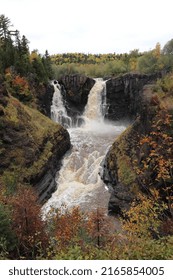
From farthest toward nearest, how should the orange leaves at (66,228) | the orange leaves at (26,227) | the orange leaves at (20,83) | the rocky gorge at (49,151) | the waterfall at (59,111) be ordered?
the waterfall at (59,111), the orange leaves at (20,83), the rocky gorge at (49,151), the orange leaves at (66,228), the orange leaves at (26,227)

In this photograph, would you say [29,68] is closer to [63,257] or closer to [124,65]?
[124,65]

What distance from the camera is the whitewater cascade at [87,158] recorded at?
29.1 metres

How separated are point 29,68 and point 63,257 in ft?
160

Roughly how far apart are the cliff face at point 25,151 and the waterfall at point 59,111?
15.9m

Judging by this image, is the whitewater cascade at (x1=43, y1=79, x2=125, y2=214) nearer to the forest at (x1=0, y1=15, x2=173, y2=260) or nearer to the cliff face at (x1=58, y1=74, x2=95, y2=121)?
the cliff face at (x1=58, y1=74, x2=95, y2=121)

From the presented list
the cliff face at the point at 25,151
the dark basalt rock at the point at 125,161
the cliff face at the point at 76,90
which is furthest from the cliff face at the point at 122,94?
the dark basalt rock at the point at 125,161

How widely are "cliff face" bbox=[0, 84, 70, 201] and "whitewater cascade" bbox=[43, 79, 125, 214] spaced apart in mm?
1577

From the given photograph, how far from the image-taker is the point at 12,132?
103 feet

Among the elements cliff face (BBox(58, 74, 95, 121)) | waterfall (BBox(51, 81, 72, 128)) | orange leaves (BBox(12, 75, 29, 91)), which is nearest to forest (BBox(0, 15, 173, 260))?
orange leaves (BBox(12, 75, 29, 91))

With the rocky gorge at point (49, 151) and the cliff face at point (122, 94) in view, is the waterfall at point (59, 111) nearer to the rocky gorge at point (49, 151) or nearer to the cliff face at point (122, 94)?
the cliff face at point (122, 94)

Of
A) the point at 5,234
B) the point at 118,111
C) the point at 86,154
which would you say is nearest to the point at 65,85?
the point at 118,111

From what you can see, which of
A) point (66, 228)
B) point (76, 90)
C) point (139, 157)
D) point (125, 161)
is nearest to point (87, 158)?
point (125, 161)

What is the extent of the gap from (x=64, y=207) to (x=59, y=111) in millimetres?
30581

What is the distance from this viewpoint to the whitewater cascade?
2909 cm
